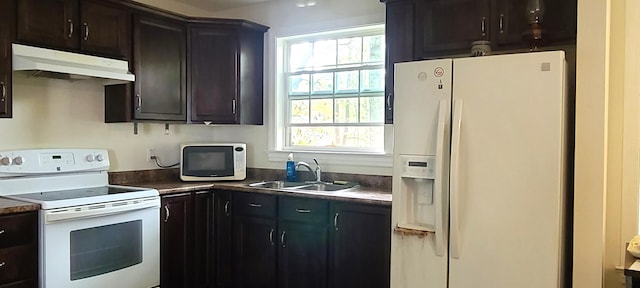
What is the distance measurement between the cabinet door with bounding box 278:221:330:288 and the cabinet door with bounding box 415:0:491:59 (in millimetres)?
1348

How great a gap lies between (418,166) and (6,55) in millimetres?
2412

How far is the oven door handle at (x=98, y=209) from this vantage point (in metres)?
2.71

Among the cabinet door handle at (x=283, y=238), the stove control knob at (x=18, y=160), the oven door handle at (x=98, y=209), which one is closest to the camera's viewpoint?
the oven door handle at (x=98, y=209)

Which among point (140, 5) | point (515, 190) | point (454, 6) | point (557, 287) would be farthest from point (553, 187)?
point (140, 5)

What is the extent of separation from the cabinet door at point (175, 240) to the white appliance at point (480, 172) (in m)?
1.63

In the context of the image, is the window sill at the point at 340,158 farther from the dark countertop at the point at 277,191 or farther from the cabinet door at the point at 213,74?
the cabinet door at the point at 213,74

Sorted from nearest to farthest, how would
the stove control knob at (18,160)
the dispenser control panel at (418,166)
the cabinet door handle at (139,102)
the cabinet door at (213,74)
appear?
the dispenser control panel at (418,166) < the stove control knob at (18,160) < the cabinet door handle at (139,102) < the cabinet door at (213,74)

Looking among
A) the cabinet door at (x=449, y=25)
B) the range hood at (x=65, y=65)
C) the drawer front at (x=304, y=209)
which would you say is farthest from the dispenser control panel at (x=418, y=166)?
the range hood at (x=65, y=65)

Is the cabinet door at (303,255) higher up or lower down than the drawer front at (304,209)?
lower down

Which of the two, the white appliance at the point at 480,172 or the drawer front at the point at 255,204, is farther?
the drawer front at the point at 255,204

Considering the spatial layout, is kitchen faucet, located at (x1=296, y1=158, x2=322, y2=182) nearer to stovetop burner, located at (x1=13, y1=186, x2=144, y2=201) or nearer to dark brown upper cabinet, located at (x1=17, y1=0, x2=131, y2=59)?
stovetop burner, located at (x1=13, y1=186, x2=144, y2=201)

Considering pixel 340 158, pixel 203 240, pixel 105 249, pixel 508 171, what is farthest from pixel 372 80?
pixel 105 249

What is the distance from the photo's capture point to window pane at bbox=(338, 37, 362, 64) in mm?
3859

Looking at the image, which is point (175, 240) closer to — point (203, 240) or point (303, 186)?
point (203, 240)
